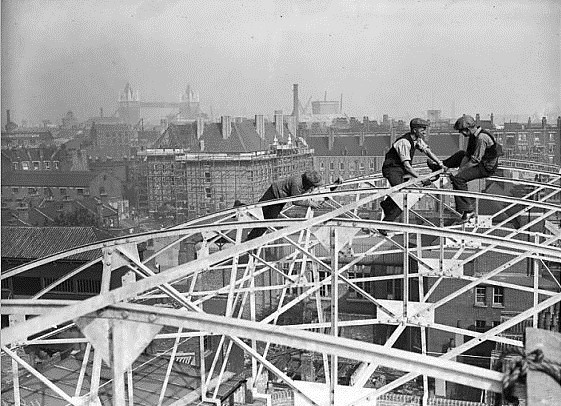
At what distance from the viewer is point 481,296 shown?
18594 millimetres

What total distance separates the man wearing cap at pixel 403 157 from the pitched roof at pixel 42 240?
43.0 feet

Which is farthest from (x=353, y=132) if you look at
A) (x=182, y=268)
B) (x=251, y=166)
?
(x=182, y=268)

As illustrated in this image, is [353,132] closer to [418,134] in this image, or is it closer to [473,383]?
[418,134]

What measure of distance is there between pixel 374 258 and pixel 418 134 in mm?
11523

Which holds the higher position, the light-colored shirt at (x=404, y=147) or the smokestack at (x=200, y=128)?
the smokestack at (x=200, y=128)

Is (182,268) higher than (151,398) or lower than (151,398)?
higher

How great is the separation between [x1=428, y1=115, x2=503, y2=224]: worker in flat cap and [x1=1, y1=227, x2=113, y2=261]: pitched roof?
13689mm

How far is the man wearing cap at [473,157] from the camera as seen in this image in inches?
379

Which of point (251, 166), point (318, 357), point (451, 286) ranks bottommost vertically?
point (318, 357)

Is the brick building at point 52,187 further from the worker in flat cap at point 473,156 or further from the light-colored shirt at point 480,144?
the light-colored shirt at point 480,144

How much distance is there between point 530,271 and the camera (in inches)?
739

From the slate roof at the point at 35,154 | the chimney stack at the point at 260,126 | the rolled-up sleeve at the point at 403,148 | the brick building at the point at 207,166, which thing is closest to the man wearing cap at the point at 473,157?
the rolled-up sleeve at the point at 403,148

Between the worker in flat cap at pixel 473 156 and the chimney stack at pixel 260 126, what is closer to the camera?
the worker in flat cap at pixel 473 156

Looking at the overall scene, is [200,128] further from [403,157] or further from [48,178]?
[403,157]
